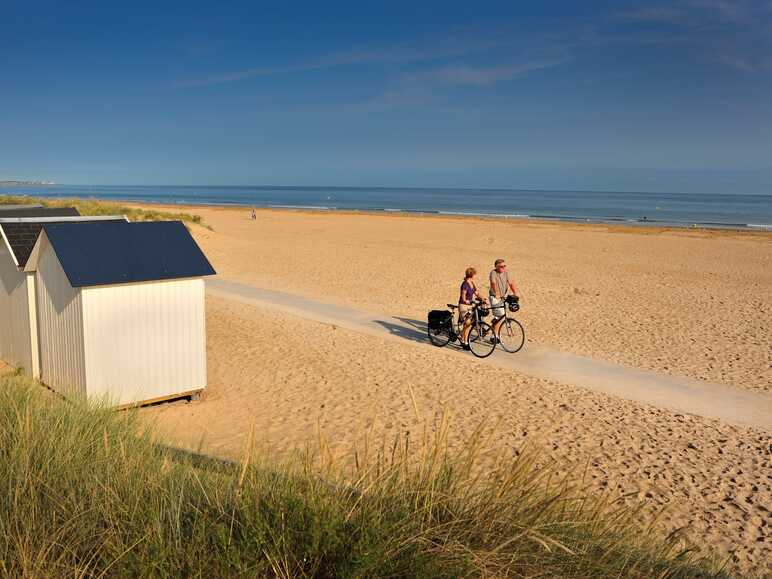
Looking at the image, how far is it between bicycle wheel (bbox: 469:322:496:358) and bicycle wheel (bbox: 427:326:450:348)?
455 millimetres

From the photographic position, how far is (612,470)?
705 centimetres

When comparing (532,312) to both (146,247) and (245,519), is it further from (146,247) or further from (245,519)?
(245,519)

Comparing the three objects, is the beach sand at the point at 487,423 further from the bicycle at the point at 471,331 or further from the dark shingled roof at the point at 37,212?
the dark shingled roof at the point at 37,212

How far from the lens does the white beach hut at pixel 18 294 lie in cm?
946

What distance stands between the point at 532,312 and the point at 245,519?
43.3 feet

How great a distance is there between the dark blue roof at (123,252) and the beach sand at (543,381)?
5.81 feet

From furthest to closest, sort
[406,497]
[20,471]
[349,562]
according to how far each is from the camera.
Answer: [20,471], [406,497], [349,562]

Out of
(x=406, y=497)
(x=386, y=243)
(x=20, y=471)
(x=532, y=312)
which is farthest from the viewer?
(x=386, y=243)

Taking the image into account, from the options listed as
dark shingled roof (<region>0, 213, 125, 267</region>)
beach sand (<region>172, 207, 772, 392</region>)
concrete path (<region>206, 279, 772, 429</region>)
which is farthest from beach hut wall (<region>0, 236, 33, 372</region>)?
beach sand (<region>172, 207, 772, 392</region>)

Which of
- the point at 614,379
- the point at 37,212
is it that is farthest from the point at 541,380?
the point at 37,212

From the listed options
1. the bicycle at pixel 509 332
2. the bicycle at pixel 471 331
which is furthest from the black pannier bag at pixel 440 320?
the bicycle at pixel 509 332

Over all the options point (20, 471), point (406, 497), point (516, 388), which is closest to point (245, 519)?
point (406, 497)

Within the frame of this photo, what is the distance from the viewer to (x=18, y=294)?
9.80 metres

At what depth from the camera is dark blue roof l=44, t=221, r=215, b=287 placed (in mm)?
8148
